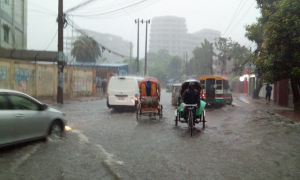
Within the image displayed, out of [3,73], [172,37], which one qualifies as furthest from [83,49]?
[172,37]

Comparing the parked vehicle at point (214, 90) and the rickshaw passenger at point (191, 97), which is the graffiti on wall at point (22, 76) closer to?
the parked vehicle at point (214, 90)

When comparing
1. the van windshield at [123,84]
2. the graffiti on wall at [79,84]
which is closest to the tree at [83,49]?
the graffiti on wall at [79,84]

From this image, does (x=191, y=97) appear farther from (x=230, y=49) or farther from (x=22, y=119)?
(x=230, y=49)

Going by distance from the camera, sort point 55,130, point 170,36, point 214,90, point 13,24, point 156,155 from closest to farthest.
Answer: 1. point 156,155
2. point 55,130
3. point 214,90
4. point 13,24
5. point 170,36

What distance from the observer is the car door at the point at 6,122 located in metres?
6.68

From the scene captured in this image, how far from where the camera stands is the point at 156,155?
278 inches

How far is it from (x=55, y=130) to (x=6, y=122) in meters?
2.26

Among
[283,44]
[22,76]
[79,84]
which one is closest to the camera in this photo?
[283,44]

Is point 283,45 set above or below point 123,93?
above

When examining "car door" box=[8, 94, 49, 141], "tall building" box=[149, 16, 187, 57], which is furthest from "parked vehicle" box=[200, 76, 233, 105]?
"tall building" box=[149, 16, 187, 57]

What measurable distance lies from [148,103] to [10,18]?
18115mm

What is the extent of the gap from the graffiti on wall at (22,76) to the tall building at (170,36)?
154585 millimetres

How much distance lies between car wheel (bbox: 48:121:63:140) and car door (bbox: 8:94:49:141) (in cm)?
37

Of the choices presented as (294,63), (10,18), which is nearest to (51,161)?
(294,63)
